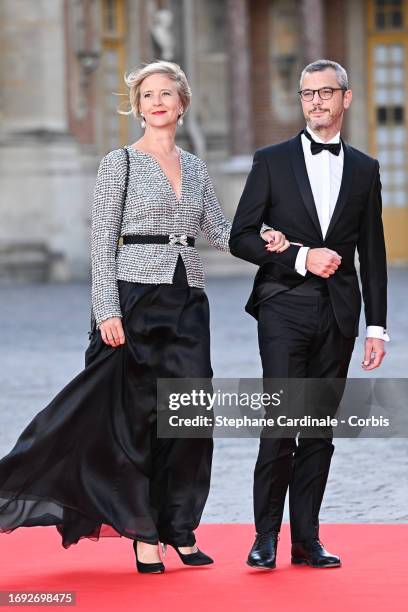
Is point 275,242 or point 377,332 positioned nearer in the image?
point 275,242

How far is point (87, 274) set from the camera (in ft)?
84.2

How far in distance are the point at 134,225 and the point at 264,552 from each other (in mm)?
1117

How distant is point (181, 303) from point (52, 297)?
15479mm

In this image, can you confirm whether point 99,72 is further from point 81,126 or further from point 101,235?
point 101,235

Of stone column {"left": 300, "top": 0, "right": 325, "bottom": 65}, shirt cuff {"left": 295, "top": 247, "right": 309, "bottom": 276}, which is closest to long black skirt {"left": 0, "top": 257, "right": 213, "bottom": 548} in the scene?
shirt cuff {"left": 295, "top": 247, "right": 309, "bottom": 276}

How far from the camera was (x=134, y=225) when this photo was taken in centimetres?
556

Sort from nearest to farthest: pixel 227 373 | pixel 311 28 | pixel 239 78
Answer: pixel 227 373
pixel 311 28
pixel 239 78

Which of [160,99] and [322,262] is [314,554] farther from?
[160,99]

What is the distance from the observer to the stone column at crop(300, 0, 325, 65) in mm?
27625

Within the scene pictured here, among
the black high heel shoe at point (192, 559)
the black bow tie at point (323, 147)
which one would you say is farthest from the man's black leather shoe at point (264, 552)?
the black bow tie at point (323, 147)

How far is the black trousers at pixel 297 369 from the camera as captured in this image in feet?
17.6

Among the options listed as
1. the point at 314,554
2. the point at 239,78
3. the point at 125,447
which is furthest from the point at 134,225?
the point at 239,78

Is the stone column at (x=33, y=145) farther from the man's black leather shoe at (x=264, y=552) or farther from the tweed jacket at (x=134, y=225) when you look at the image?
the man's black leather shoe at (x=264, y=552)

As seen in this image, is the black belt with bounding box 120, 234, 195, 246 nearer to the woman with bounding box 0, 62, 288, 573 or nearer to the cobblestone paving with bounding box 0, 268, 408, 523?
the woman with bounding box 0, 62, 288, 573
